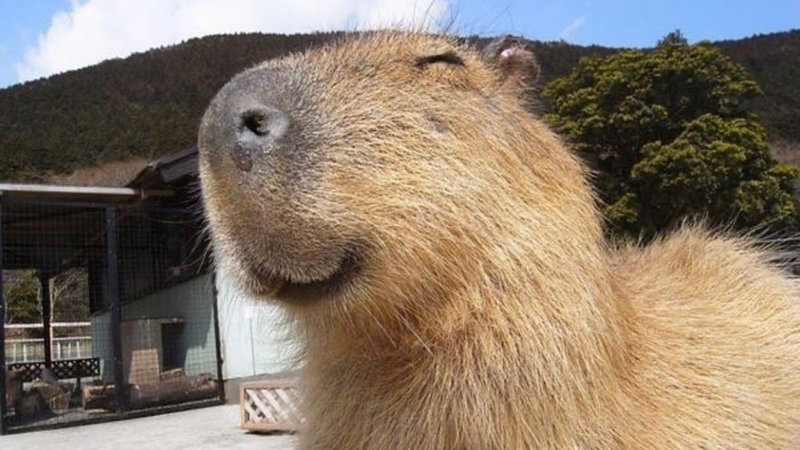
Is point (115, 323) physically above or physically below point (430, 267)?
above

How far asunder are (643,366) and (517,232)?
1.30 ft

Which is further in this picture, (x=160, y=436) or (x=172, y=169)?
(x=172, y=169)

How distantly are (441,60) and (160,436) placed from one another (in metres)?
8.49

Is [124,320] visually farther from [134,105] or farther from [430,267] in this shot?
[134,105]

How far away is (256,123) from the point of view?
1.28 meters

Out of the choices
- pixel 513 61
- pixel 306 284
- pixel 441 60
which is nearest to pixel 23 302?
pixel 513 61

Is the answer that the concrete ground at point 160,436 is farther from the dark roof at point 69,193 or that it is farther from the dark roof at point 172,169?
the dark roof at point 69,193

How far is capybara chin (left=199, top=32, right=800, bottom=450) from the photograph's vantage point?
4.21ft

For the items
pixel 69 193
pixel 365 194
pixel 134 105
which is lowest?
pixel 365 194

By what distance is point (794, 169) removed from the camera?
15781 millimetres

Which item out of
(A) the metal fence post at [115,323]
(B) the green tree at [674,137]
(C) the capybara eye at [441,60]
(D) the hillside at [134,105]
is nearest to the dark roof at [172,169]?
(A) the metal fence post at [115,323]

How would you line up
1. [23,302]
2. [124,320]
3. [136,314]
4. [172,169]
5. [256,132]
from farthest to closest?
[23,302], [136,314], [124,320], [172,169], [256,132]

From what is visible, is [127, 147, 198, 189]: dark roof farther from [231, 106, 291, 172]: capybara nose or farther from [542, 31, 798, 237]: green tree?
[231, 106, 291, 172]: capybara nose

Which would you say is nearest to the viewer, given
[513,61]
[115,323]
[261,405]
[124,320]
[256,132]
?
[256,132]
